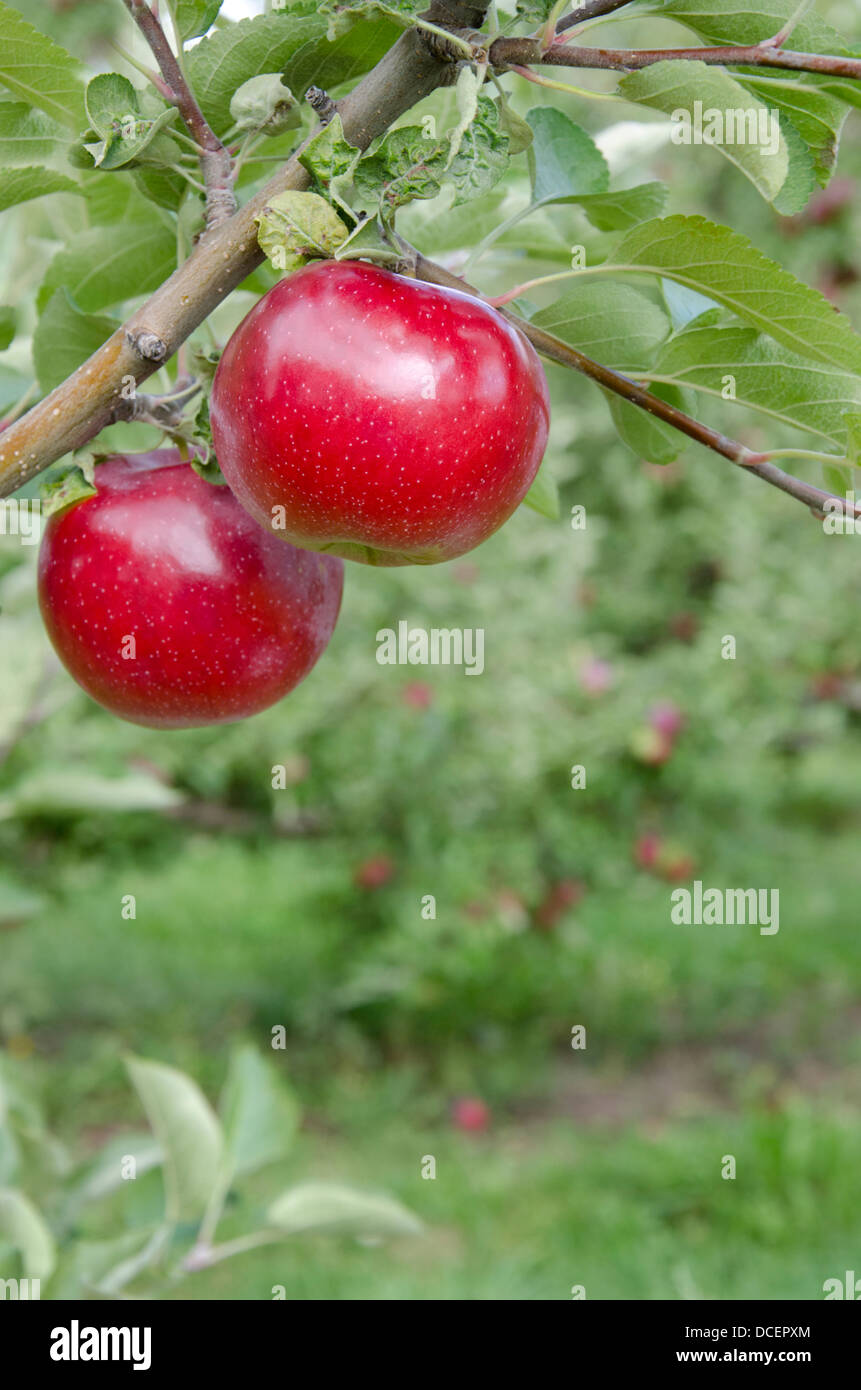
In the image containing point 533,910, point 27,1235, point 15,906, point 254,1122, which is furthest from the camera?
point 533,910

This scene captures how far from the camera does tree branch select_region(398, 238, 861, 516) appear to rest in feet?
1.64

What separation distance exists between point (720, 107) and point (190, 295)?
0.20m

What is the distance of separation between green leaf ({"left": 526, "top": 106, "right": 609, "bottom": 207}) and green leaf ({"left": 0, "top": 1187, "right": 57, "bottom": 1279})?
2.63 ft

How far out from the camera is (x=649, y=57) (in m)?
0.44

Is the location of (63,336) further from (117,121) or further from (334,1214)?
(334,1214)

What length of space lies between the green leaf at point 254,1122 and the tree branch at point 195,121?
830 millimetres

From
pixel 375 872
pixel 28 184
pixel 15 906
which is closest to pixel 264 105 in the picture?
pixel 28 184

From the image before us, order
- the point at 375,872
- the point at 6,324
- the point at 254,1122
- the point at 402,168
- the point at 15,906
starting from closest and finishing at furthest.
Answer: the point at 402,168
the point at 6,324
the point at 254,1122
the point at 15,906
the point at 375,872

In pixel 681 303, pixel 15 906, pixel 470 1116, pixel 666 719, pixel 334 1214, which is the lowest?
pixel 334 1214

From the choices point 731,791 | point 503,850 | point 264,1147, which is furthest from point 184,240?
point 731,791

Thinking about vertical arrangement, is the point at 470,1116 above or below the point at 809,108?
below

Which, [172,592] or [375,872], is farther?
[375,872]

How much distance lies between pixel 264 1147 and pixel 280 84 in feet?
2.93

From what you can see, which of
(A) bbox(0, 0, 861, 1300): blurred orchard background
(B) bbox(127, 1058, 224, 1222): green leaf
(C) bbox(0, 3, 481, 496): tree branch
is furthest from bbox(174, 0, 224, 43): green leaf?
(A) bbox(0, 0, 861, 1300): blurred orchard background
